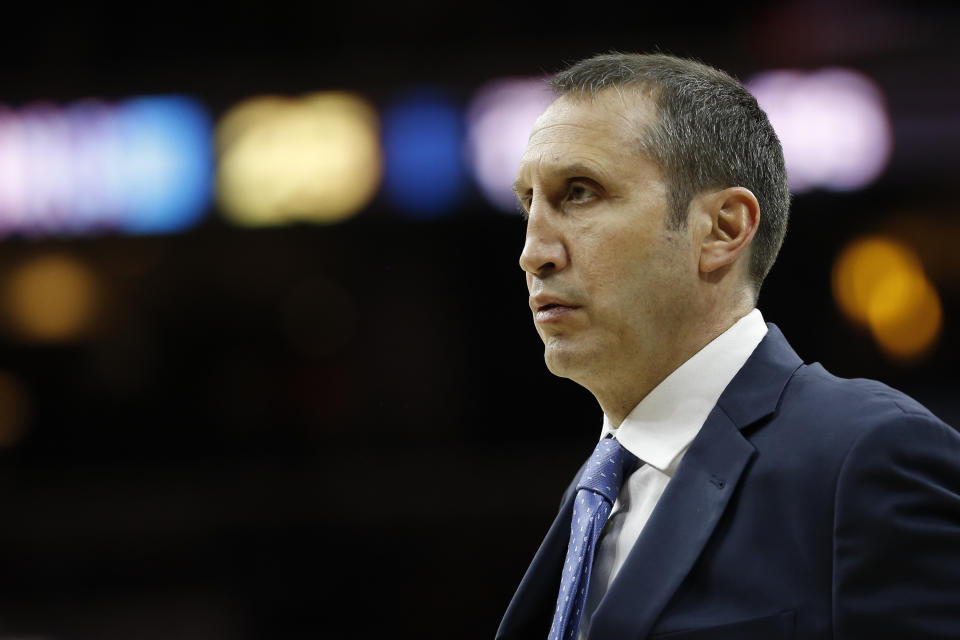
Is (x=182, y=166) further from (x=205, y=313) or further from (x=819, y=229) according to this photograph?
(x=819, y=229)

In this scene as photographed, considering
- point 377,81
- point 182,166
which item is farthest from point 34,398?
point 377,81

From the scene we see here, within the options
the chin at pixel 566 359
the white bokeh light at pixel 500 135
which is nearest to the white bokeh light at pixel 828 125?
the white bokeh light at pixel 500 135

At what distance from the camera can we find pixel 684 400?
160cm

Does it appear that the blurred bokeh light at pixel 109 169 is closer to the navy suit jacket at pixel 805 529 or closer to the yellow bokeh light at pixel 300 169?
the yellow bokeh light at pixel 300 169

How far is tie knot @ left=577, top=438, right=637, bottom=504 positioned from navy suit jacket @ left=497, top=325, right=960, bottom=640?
0.51 ft

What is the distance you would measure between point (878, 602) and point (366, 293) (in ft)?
19.0

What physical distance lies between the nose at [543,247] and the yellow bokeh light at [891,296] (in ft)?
16.9

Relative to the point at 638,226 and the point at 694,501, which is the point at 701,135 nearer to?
the point at 638,226

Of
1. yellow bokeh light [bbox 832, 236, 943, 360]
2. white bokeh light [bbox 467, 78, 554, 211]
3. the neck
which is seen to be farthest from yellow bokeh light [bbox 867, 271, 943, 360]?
the neck

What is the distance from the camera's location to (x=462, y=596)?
5930mm

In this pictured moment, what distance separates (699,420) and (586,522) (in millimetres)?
219

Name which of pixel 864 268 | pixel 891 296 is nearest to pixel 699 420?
pixel 864 268

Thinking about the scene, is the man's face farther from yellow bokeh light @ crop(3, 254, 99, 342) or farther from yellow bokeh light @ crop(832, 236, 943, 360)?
yellow bokeh light @ crop(3, 254, 99, 342)

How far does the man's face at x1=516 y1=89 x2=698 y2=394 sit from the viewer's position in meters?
1.62
